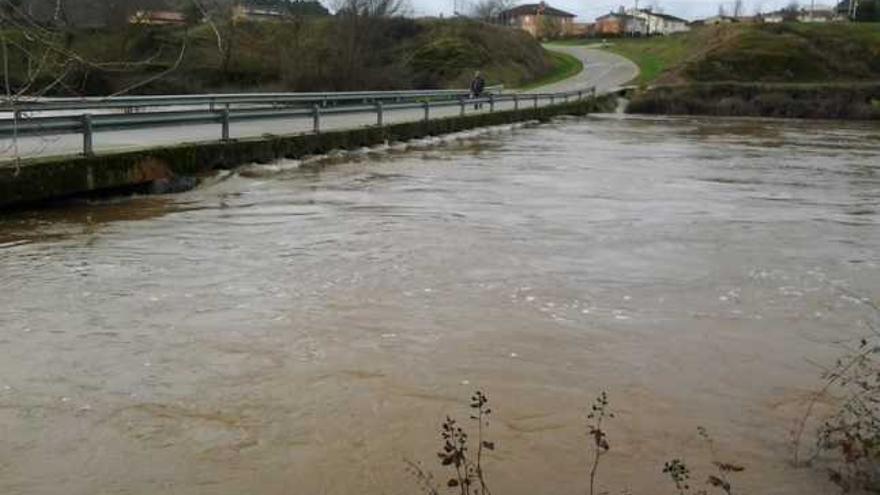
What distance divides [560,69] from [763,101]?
30040 mm

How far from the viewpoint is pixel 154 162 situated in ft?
46.8

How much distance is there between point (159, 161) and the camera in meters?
14.4

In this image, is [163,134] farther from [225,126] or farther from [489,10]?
[489,10]

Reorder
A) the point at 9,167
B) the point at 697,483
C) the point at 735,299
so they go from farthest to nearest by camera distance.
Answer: the point at 9,167 → the point at 735,299 → the point at 697,483

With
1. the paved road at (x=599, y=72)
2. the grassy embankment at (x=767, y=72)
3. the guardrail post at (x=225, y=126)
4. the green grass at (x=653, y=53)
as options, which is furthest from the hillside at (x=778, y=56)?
the guardrail post at (x=225, y=126)

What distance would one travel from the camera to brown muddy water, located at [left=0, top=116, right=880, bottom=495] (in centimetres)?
498

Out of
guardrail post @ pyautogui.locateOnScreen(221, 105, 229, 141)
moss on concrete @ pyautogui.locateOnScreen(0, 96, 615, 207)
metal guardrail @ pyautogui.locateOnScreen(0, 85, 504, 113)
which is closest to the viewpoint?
moss on concrete @ pyautogui.locateOnScreen(0, 96, 615, 207)

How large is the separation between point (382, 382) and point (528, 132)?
25176 mm

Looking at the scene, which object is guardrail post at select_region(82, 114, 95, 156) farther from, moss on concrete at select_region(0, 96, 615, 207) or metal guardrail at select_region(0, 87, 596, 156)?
moss on concrete at select_region(0, 96, 615, 207)

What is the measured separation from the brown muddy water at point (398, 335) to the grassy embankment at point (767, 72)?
38639 millimetres

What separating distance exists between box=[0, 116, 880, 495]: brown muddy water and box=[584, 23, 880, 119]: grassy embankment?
3864 centimetres

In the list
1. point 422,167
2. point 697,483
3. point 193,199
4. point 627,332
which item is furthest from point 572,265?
point 422,167

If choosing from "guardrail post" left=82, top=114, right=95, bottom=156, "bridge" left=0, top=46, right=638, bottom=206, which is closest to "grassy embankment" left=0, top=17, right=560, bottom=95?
"bridge" left=0, top=46, right=638, bottom=206

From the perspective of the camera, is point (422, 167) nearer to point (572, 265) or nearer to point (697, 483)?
point (572, 265)
